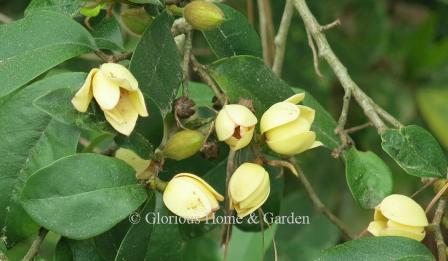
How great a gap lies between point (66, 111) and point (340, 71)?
418 mm

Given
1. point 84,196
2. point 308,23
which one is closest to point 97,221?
point 84,196

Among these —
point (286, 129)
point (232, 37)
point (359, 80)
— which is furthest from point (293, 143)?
point (359, 80)

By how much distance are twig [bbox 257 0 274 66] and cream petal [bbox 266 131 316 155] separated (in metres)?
0.58

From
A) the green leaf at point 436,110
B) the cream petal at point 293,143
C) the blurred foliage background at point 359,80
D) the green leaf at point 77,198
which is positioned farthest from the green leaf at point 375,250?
the green leaf at point 436,110

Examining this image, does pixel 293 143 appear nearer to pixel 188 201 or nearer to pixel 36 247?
pixel 188 201

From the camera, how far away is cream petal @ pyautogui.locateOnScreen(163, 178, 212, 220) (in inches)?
34.8

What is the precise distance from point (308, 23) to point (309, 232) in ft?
2.91

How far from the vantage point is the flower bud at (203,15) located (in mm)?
982

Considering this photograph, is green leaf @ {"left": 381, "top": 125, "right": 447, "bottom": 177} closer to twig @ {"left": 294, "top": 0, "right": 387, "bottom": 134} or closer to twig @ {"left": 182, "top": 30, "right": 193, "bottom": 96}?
twig @ {"left": 294, "top": 0, "right": 387, "bottom": 134}

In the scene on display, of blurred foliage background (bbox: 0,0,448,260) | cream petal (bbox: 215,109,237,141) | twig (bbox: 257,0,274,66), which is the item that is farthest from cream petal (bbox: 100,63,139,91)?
blurred foliage background (bbox: 0,0,448,260)

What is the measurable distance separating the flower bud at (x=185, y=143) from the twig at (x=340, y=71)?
249 mm

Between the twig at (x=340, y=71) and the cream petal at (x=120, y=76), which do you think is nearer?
the cream petal at (x=120, y=76)

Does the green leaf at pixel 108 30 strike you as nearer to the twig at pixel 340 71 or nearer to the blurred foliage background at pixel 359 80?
the twig at pixel 340 71

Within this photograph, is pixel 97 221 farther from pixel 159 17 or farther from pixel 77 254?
pixel 159 17
